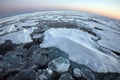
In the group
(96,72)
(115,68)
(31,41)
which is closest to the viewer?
(96,72)

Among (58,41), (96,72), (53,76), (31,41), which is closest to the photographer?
(53,76)

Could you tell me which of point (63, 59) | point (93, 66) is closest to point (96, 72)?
point (93, 66)

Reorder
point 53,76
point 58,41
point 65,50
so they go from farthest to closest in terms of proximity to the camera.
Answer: point 58,41 → point 65,50 → point 53,76

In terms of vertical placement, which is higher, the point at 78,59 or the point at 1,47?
the point at 78,59

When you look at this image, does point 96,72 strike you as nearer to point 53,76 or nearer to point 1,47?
point 53,76

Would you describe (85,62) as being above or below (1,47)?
above

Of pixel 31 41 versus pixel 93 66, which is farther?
pixel 31 41

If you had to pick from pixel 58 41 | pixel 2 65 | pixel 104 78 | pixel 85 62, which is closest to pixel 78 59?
pixel 85 62

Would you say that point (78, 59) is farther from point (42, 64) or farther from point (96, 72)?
point (42, 64)

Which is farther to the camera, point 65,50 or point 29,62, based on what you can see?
point 65,50
